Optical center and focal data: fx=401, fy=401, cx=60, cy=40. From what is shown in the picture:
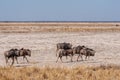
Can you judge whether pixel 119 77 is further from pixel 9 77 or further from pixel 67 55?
pixel 67 55

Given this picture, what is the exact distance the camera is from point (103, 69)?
63.1ft

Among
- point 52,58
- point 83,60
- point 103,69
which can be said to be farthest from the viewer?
point 52,58

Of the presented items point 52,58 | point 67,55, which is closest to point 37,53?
point 52,58

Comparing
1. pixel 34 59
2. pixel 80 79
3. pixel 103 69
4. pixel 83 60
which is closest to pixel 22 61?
pixel 34 59

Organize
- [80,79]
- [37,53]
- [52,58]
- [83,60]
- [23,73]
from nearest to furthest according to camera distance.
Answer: [80,79], [23,73], [83,60], [52,58], [37,53]

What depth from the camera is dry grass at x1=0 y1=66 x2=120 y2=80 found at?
54.9ft

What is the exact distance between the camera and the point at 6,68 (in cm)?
1928

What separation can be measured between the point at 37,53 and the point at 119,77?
514 inches

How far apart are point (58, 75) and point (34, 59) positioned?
8.55m

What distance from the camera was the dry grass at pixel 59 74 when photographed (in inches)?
659

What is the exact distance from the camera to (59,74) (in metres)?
17.2

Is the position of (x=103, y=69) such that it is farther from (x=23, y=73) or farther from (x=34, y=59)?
(x=34, y=59)

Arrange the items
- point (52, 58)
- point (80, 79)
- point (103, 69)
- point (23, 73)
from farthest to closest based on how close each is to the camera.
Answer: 1. point (52, 58)
2. point (103, 69)
3. point (23, 73)
4. point (80, 79)

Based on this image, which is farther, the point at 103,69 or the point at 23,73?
the point at 103,69
